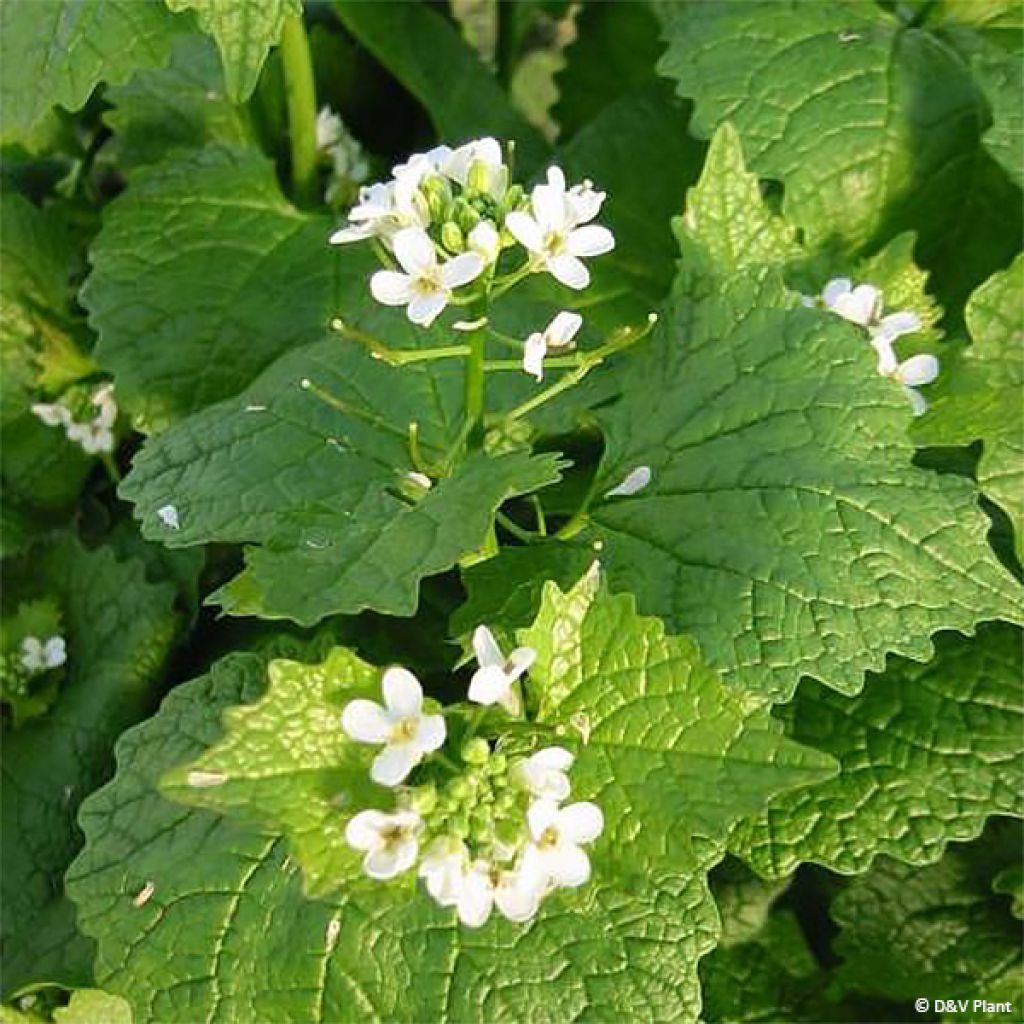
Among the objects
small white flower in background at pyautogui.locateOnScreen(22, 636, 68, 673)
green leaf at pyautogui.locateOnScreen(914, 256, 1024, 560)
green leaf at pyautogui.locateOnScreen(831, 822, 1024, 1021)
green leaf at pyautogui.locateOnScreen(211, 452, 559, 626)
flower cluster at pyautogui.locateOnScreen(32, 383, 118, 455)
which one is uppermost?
green leaf at pyautogui.locateOnScreen(211, 452, 559, 626)

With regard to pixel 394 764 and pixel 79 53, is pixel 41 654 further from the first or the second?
pixel 394 764

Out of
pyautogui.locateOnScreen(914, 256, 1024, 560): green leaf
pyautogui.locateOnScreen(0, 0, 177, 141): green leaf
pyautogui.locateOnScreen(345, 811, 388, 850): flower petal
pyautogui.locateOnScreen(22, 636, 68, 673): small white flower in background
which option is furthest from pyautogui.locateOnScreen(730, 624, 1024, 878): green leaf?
pyautogui.locateOnScreen(0, 0, 177, 141): green leaf

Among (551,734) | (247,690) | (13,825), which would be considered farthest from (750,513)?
(13,825)

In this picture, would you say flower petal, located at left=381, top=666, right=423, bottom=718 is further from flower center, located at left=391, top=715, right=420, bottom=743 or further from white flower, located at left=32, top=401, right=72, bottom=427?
white flower, located at left=32, top=401, right=72, bottom=427

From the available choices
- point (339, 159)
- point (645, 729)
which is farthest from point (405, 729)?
point (339, 159)

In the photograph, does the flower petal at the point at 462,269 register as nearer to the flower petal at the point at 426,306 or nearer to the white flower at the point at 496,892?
the flower petal at the point at 426,306

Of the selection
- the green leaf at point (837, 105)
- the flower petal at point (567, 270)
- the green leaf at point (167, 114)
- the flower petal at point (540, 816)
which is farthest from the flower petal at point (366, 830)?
the green leaf at point (167, 114)
